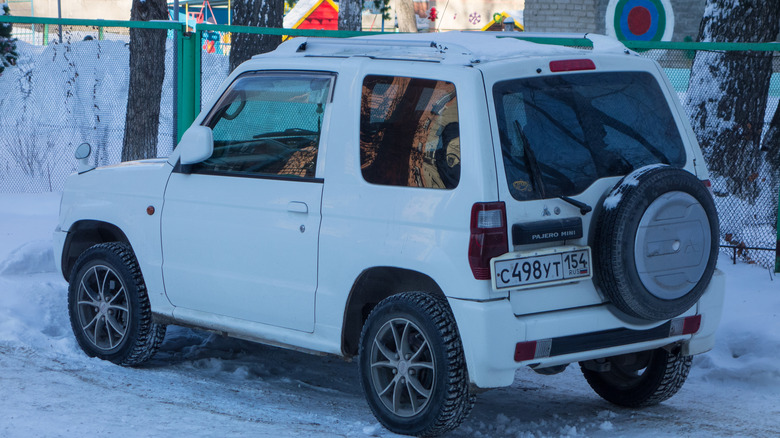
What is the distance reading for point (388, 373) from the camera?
5.01 meters

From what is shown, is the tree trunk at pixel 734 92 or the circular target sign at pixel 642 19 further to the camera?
the circular target sign at pixel 642 19

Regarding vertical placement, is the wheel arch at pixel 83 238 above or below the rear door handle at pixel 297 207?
below

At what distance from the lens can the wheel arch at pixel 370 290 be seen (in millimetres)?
4871

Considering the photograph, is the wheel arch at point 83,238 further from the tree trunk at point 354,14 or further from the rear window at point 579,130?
the tree trunk at point 354,14

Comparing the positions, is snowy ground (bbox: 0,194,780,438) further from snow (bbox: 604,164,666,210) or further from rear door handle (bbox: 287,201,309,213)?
snow (bbox: 604,164,666,210)

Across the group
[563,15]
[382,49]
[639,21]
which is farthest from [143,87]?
[563,15]

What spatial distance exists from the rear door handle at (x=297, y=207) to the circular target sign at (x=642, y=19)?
18.8ft

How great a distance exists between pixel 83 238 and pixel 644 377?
372 cm

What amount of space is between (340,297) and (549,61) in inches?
60.9

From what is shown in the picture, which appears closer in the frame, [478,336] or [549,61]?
[478,336]

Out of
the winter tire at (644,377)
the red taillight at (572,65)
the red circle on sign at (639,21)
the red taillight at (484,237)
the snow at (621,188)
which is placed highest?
the red circle on sign at (639,21)

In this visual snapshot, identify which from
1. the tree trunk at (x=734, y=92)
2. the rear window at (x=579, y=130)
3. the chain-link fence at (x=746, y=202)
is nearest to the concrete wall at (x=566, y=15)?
the tree trunk at (x=734, y=92)

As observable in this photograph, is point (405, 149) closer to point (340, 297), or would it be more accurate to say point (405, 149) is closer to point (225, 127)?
point (340, 297)

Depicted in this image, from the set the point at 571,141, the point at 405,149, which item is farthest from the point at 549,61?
the point at 405,149
